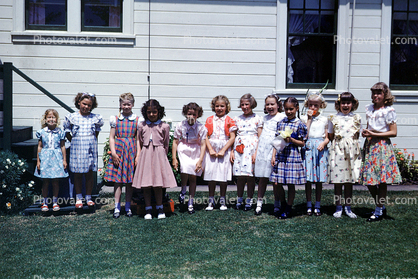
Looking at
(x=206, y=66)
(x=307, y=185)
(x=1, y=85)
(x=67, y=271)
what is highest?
(x=206, y=66)

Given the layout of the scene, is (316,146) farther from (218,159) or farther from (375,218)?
(218,159)

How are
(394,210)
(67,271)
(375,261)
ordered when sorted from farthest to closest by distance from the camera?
(394,210)
(375,261)
(67,271)

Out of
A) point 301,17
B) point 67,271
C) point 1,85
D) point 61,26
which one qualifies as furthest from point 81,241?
point 301,17

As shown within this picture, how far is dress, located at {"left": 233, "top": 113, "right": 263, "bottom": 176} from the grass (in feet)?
1.95

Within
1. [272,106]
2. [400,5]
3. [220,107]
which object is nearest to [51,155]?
[220,107]

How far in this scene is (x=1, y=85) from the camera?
19.1 ft

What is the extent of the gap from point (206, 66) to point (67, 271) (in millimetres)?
5076

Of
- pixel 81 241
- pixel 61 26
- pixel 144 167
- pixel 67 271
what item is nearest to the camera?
pixel 67 271

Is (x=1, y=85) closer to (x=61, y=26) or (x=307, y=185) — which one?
(x=61, y=26)

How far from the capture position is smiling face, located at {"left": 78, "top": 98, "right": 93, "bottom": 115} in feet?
17.9

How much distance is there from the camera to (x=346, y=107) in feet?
17.3

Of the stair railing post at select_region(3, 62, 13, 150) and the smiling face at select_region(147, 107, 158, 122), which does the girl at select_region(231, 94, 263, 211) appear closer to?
the smiling face at select_region(147, 107, 158, 122)

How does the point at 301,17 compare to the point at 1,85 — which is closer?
the point at 1,85

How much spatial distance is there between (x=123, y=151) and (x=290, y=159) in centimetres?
219
